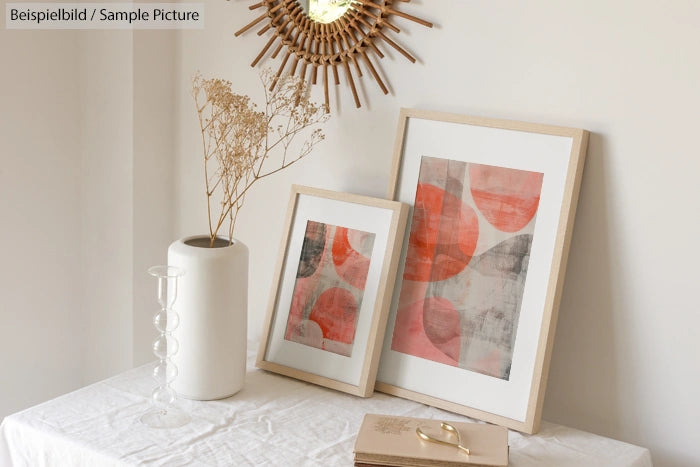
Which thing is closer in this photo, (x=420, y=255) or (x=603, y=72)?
(x=603, y=72)

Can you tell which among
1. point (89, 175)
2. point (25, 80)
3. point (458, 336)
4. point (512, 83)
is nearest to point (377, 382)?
point (458, 336)

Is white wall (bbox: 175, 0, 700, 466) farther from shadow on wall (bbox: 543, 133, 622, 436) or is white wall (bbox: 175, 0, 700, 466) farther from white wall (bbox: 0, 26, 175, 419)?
white wall (bbox: 0, 26, 175, 419)

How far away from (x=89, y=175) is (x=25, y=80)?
265 mm

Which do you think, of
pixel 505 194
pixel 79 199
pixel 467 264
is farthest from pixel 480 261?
pixel 79 199

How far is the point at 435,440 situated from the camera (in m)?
1.34

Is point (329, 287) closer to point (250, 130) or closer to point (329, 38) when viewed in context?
point (250, 130)

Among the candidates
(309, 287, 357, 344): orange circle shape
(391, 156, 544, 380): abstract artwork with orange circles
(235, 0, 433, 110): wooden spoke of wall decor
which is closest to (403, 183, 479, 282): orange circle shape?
(391, 156, 544, 380): abstract artwork with orange circles

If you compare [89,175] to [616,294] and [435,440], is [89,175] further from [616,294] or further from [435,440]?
[616,294]

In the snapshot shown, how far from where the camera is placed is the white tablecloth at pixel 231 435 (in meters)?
1.35

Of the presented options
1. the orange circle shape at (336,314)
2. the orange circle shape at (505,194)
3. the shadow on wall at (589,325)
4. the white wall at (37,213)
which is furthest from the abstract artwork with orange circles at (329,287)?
the white wall at (37,213)

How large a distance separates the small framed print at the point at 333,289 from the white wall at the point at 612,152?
0.71 feet

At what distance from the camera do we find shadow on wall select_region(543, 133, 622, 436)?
1478mm

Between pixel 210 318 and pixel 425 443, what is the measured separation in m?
0.46

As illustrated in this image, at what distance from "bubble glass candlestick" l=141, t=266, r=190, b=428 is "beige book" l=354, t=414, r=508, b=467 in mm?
342
